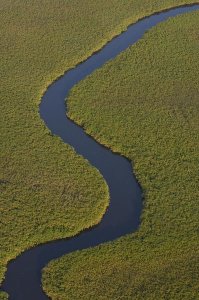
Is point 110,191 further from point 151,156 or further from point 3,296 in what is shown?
point 3,296

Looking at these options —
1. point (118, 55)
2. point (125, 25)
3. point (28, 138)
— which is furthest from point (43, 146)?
point (125, 25)

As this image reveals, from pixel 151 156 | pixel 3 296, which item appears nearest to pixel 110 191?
pixel 151 156

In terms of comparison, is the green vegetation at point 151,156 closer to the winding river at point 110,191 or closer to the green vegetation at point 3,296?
the winding river at point 110,191

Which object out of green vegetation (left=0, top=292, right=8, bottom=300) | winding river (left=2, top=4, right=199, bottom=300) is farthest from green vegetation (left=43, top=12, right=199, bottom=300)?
green vegetation (left=0, top=292, right=8, bottom=300)

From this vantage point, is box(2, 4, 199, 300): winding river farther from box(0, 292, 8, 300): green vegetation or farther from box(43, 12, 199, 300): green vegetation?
box(43, 12, 199, 300): green vegetation

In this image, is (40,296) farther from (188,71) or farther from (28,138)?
(188,71)

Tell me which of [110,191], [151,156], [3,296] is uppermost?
[151,156]
